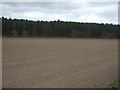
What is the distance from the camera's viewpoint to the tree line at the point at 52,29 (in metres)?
73.2

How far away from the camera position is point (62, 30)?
82.9 meters

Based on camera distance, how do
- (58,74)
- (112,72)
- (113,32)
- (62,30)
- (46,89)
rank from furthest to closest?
(113,32)
(62,30)
(112,72)
(58,74)
(46,89)

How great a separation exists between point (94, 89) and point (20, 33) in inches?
2723

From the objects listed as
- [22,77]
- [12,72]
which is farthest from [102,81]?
[12,72]

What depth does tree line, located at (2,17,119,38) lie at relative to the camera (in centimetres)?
7325

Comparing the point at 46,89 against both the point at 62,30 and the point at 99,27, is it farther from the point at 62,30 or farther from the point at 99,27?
the point at 99,27

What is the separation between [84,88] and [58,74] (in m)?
2.46

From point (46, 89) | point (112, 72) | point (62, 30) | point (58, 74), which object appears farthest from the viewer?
point (62, 30)

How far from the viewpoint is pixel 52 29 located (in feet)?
275

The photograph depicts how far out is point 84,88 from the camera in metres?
7.79

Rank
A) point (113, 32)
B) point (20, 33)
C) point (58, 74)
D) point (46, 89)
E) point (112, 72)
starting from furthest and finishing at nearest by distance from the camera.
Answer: point (113, 32)
point (20, 33)
point (112, 72)
point (58, 74)
point (46, 89)

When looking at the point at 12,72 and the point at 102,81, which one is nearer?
the point at 102,81

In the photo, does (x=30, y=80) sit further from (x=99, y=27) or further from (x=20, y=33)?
(x=99, y=27)

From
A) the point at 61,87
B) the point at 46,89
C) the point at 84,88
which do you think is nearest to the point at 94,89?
the point at 84,88
